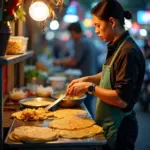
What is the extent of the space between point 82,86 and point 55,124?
0.45m

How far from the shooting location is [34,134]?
106 inches

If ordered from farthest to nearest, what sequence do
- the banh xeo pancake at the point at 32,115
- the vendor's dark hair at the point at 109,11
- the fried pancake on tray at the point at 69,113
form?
1. the fried pancake on tray at the point at 69,113
2. the banh xeo pancake at the point at 32,115
3. the vendor's dark hair at the point at 109,11

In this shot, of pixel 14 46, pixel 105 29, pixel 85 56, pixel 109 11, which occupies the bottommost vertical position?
pixel 85 56

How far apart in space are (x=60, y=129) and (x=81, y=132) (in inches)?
8.6

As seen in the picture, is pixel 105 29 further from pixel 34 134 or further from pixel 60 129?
pixel 34 134

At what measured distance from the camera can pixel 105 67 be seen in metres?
3.11

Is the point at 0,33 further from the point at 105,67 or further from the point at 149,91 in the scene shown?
the point at 149,91

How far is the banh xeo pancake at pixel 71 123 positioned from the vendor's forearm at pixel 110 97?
1.14 feet

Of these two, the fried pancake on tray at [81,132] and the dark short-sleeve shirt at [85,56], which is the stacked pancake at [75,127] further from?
the dark short-sleeve shirt at [85,56]

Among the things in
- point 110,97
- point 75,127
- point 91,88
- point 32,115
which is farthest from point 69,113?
point 110,97

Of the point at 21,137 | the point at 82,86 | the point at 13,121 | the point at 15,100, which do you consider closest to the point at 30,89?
the point at 15,100

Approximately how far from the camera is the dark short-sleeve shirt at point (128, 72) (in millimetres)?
2756

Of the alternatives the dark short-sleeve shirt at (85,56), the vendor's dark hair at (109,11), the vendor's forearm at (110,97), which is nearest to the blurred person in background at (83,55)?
the dark short-sleeve shirt at (85,56)

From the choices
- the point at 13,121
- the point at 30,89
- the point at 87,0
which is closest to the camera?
the point at 13,121
